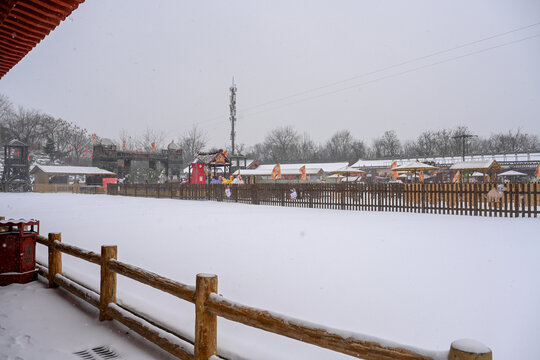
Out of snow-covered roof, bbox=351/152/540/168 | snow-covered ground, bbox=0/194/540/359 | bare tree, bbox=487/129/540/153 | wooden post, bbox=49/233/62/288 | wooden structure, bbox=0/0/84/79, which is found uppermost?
bare tree, bbox=487/129/540/153

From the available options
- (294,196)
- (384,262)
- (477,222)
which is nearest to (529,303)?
(384,262)

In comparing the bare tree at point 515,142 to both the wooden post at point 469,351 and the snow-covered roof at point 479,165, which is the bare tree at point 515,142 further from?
the wooden post at point 469,351

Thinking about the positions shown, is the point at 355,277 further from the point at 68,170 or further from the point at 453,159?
the point at 68,170

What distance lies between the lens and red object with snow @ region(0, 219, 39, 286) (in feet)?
17.3

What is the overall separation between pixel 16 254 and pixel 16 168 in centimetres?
4856

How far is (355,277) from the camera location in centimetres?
542

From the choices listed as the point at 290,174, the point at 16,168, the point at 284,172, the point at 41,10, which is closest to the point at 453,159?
the point at 290,174

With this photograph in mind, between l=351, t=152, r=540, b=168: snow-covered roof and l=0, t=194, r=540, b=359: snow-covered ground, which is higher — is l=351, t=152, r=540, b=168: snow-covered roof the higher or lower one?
the higher one

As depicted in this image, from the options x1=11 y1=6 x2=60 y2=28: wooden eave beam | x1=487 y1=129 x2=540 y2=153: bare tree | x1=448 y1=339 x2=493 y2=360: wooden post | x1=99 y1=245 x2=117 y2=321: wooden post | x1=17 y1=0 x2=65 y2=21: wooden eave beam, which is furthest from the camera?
x1=487 y1=129 x2=540 y2=153: bare tree

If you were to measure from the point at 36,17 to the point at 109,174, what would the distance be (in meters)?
47.5

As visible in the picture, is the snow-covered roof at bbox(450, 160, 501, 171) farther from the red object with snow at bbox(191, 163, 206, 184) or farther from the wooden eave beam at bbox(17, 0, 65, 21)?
the wooden eave beam at bbox(17, 0, 65, 21)

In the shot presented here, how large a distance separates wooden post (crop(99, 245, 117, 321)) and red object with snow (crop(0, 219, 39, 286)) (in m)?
2.42

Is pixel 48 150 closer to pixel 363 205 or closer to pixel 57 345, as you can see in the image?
pixel 363 205

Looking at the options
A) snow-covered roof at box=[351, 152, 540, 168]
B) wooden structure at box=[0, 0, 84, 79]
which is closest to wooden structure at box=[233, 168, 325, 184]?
snow-covered roof at box=[351, 152, 540, 168]
